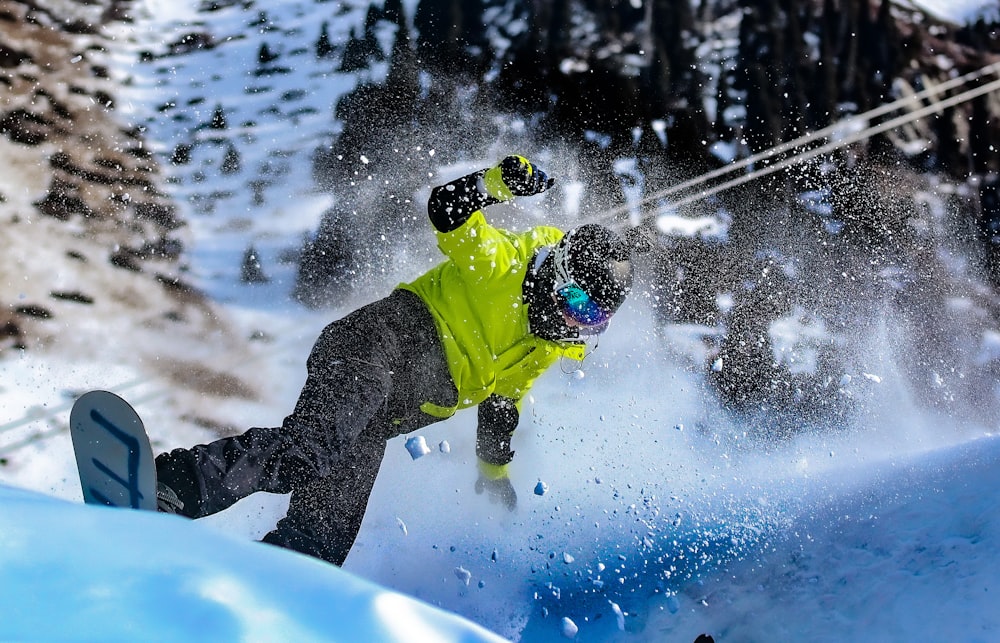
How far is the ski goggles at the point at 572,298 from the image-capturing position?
91.2 inches

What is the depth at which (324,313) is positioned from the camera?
13.7 feet

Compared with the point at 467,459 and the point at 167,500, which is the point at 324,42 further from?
the point at 167,500

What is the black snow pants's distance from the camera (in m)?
1.88

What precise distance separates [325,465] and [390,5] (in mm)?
3224

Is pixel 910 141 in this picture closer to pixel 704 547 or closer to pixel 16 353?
pixel 704 547

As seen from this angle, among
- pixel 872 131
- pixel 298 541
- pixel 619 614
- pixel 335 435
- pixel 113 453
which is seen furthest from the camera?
pixel 872 131

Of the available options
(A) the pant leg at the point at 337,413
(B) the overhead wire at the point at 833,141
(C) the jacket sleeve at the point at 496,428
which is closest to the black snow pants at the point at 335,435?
(A) the pant leg at the point at 337,413

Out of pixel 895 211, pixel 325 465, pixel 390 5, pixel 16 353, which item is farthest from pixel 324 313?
pixel 895 211

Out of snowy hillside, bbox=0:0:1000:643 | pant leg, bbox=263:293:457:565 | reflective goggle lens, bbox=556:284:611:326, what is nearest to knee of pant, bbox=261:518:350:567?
pant leg, bbox=263:293:457:565

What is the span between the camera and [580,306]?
2.33 metres

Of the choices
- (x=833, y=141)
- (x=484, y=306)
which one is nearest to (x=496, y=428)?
(x=484, y=306)

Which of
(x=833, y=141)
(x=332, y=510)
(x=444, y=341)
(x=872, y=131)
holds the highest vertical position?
(x=872, y=131)

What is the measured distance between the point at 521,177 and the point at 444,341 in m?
0.58

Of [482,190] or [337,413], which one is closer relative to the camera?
[337,413]
